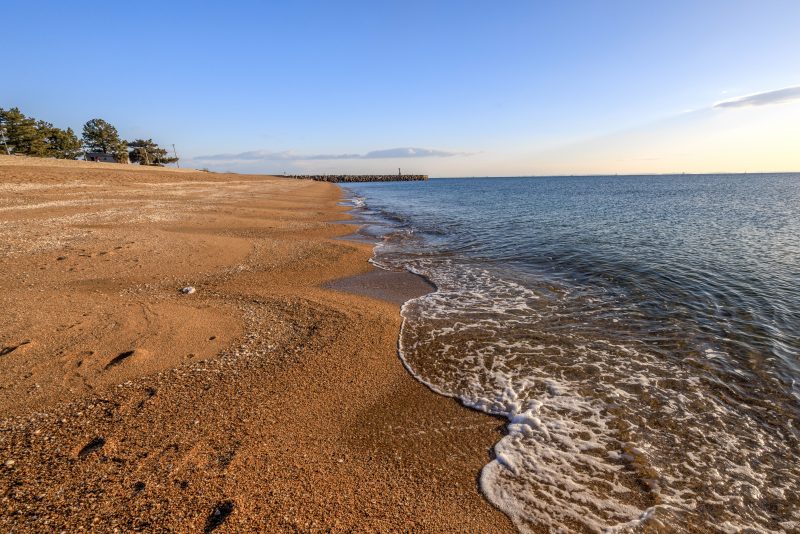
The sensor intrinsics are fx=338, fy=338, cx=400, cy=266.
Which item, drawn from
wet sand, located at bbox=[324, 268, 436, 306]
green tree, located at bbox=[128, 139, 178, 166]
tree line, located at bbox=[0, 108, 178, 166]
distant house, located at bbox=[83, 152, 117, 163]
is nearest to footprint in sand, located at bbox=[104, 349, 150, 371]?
wet sand, located at bbox=[324, 268, 436, 306]

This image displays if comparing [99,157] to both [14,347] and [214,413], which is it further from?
[214,413]

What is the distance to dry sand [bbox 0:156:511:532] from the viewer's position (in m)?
4.01

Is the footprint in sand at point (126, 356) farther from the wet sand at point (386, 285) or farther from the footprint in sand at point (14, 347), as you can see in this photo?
the wet sand at point (386, 285)

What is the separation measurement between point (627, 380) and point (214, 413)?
26.5 ft

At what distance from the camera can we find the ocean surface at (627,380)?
4621 mm

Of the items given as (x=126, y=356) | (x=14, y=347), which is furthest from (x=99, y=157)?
(x=126, y=356)

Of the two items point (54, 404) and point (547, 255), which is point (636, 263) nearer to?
point (547, 255)

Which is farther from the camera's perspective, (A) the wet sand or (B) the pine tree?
(B) the pine tree

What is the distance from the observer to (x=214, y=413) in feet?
18.0

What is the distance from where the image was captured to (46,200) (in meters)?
23.0

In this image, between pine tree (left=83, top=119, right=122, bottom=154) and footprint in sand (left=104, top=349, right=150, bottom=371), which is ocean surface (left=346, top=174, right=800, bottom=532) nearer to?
footprint in sand (left=104, top=349, right=150, bottom=371)

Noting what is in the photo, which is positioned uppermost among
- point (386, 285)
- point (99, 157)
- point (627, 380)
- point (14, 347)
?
point (99, 157)

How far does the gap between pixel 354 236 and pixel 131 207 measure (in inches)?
636

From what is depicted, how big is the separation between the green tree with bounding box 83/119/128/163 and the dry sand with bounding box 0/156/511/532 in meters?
89.0
